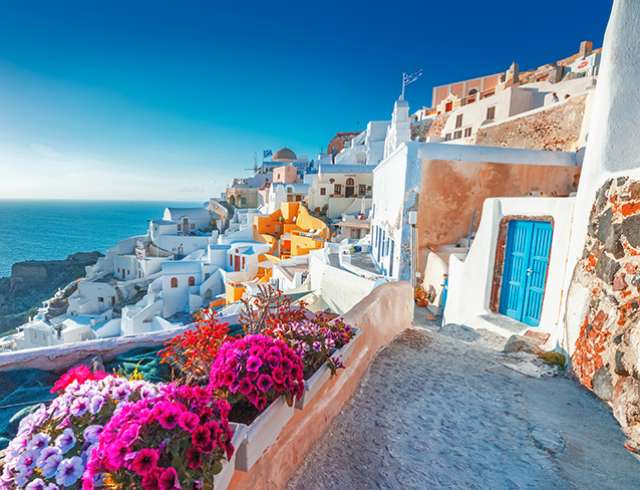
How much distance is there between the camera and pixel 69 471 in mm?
1307

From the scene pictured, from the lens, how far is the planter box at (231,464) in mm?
1506

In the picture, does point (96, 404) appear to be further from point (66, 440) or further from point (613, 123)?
point (613, 123)

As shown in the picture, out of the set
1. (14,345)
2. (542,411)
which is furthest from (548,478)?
(14,345)

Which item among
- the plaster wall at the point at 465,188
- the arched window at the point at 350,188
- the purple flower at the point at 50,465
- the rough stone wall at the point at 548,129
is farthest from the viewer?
the arched window at the point at 350,188

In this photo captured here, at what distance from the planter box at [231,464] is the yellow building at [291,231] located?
77.3ft

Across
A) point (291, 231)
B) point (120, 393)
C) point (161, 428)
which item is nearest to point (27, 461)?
point (120, 393)

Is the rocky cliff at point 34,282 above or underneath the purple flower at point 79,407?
underneath

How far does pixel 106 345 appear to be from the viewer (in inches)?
151

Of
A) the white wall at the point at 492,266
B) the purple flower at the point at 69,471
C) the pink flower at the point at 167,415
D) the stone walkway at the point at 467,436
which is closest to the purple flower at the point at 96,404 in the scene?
the purple flower at the point at 69,471

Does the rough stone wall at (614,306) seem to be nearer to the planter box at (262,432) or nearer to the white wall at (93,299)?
the planter box at (262,432)

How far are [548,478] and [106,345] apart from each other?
4.51 meters

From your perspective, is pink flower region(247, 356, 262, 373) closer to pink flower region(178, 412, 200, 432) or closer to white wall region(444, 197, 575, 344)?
pink flower region(178, 412, 200, 432)

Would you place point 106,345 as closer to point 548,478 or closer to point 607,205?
point 548,478

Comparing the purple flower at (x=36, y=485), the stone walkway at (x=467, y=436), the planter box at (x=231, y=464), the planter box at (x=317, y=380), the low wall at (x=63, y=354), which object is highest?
the purple flower at (x=36, y=485)
